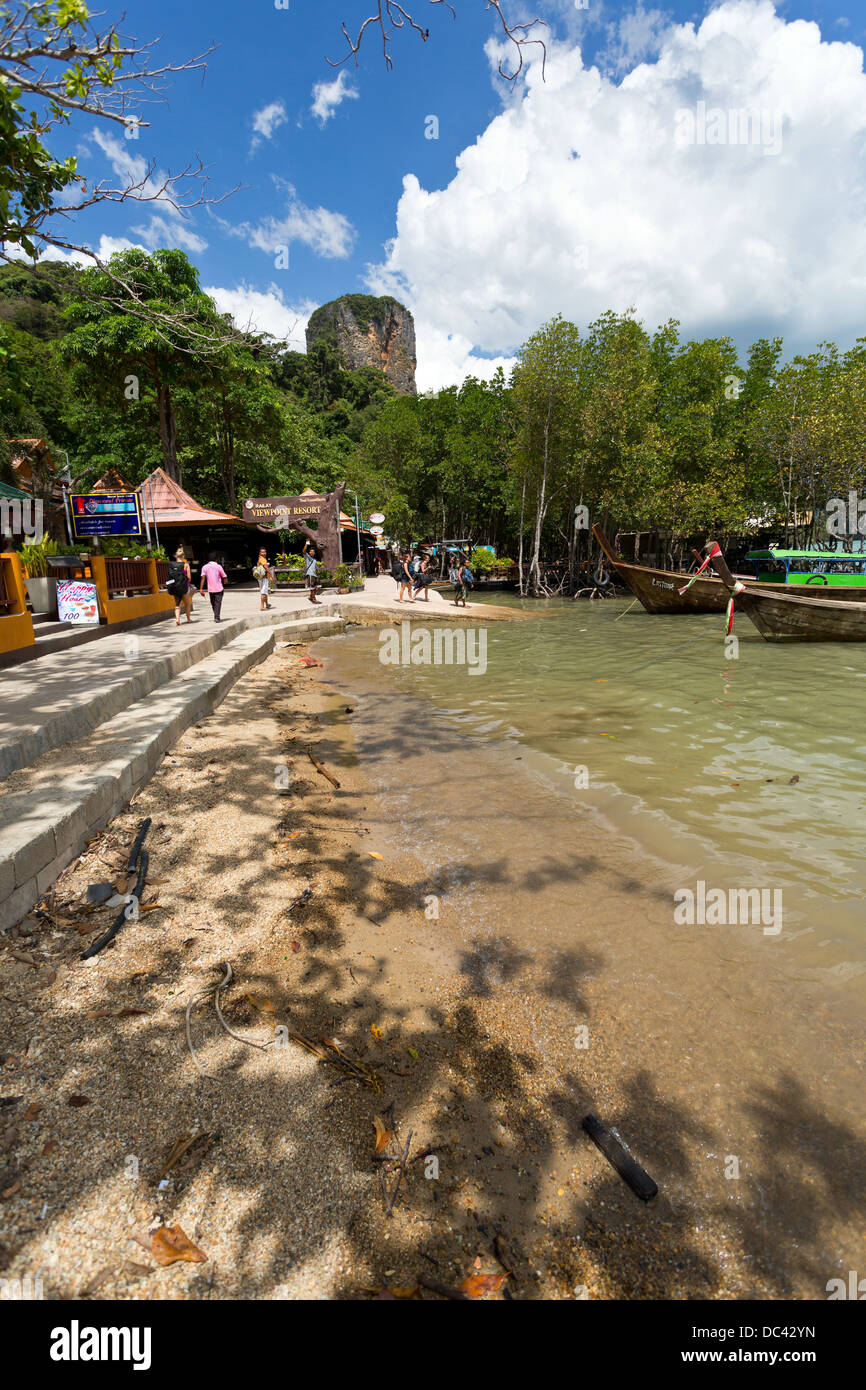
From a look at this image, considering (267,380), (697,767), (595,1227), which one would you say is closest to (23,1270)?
(595,1227)

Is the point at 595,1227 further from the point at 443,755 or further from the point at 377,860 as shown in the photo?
the point at 443,755

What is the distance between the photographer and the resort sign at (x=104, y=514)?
1236cm

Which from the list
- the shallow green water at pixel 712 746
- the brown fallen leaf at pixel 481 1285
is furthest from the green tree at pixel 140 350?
the brown fallen leaf at pixel 481 1285

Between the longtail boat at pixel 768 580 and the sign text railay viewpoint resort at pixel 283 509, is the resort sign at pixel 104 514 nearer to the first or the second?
the sign text railay viewpoint resort at pixel 283 509

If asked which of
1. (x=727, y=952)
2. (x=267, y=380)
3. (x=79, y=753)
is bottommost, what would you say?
(x=727, y=952)

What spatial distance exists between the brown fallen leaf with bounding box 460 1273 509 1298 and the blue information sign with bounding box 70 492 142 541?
13615 millimetres

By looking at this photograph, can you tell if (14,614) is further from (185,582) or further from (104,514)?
(185,582)

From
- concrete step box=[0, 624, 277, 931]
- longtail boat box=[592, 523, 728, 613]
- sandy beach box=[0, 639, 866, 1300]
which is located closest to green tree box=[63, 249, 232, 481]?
longtail boat box=[592, 523, 728, 613]

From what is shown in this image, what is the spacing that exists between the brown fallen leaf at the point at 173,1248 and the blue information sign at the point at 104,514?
42.9 ft

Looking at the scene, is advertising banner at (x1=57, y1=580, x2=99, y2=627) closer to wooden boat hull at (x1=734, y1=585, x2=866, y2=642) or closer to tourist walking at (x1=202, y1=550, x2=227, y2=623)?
tourist walking at (x1=202, y1=550, x2=227, y2=623)

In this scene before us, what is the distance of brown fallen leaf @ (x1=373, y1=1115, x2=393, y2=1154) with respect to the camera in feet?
7.34

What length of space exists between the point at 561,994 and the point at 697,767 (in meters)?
4.15

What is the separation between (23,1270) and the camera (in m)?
1.72

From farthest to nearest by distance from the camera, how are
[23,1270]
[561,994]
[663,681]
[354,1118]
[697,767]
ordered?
1. [663,681]
2. [697,767]
3. [561,994]
4. [354,1118]
5. [23,1270]
